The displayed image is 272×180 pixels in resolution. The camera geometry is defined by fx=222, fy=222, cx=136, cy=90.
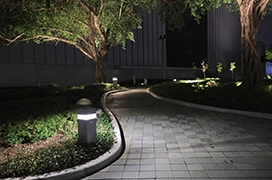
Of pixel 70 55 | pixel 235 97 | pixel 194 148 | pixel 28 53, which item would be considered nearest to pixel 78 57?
pixel 70 55

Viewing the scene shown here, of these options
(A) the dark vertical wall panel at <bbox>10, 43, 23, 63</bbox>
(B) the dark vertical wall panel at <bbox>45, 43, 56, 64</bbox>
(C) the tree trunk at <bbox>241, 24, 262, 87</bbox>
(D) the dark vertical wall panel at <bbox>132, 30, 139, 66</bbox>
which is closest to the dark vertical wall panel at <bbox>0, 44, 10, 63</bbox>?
(A) the dark vertical wall panel at <bbox>10, 43, 23, 63</bbox>

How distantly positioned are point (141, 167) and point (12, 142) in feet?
10.4

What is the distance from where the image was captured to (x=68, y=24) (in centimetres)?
1524

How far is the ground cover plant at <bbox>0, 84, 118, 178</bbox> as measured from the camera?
4129 millimetres

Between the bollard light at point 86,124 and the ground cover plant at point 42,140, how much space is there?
16 centimetres

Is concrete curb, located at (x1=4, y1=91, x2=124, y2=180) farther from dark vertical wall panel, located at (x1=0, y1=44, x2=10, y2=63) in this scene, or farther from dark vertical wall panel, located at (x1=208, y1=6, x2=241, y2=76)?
dark vertical wall panel, located at (x1=208, y1=6, x2=241, y2=76)

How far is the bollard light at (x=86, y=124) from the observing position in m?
4.99

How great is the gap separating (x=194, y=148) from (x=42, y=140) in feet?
12.6

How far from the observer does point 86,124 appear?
195 inches

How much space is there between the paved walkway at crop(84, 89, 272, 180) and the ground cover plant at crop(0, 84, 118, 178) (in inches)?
24.0

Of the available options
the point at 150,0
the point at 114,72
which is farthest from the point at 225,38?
the point at 150,0

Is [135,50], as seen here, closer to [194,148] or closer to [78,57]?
[78,57]

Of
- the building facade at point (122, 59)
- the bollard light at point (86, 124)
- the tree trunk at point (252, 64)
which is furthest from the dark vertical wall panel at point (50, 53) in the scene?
the bollard light at point (86, 124)

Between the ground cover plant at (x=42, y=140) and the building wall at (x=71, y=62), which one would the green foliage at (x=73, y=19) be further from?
the ground cover plant at (x=42, y=140)
